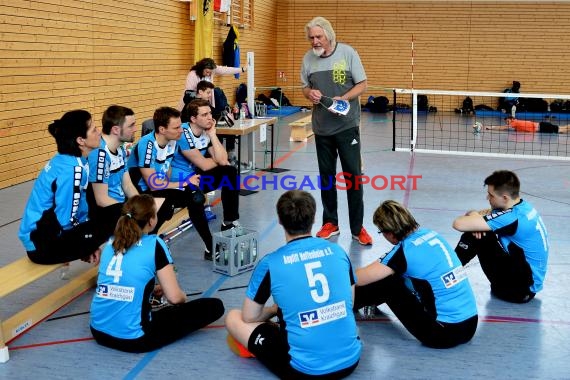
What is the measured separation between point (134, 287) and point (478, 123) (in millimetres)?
12364

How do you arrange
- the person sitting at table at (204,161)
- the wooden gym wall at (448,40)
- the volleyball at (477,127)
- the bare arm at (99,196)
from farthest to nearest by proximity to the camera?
the wooden gym wall at (448,40)
the volleyball at (477,127)
the person sitting at table at (204,161)
the bare arm at (99,196)

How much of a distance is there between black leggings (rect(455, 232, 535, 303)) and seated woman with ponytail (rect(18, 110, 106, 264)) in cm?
256

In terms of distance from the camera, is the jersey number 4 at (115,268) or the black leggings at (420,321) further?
the black leggings at (420,321)

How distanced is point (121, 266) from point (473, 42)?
18910 millimetres

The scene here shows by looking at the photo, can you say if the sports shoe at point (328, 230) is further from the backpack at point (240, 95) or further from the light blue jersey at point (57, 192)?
the backpack at point (240, 95)

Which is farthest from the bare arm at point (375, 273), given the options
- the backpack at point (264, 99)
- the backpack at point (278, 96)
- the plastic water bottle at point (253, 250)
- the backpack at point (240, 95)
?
the backpack at point (278, 96)

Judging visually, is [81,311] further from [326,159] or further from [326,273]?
[326,159]

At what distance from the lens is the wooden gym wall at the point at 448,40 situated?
65.2ft

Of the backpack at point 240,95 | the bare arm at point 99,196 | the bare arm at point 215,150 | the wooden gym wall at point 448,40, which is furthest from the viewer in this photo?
the wooden gym wall at point 448,40

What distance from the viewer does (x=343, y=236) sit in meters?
6.16

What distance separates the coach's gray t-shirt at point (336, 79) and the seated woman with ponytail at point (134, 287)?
2.63 metres

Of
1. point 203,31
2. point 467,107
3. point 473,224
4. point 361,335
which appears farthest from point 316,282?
point 467,107

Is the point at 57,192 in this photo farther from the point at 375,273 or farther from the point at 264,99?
the point at 264,99

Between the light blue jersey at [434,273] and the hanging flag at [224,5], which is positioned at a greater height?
the hanging flag at [224,5]
